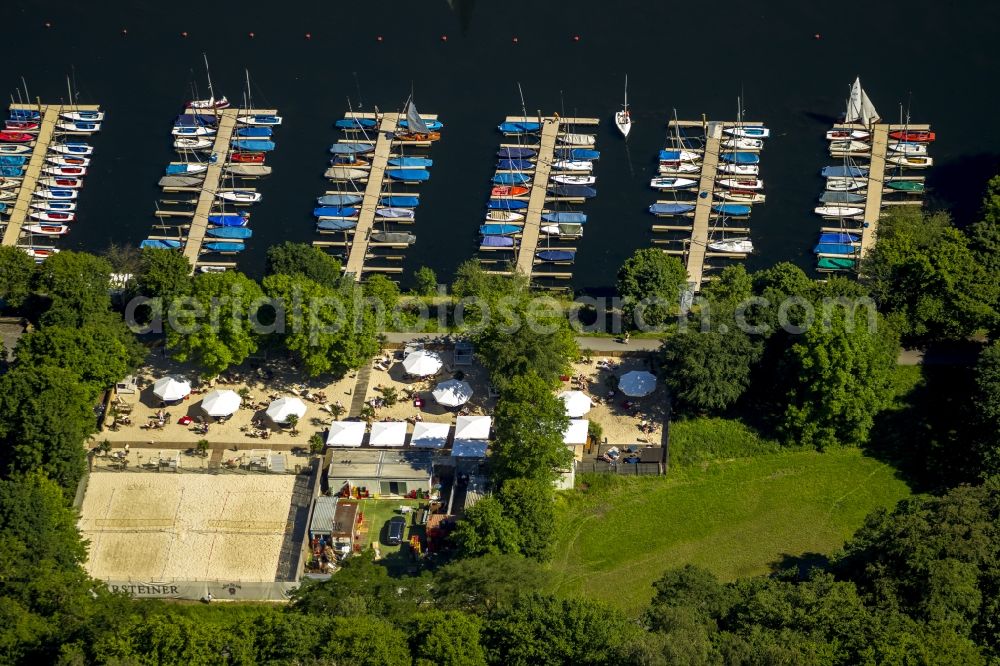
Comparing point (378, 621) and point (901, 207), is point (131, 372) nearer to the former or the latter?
point (378, 621)

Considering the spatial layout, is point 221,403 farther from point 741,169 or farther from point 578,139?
point 741,169

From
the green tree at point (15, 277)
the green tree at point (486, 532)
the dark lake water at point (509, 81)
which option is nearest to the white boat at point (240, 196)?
the dark lake water at point (509, 81)

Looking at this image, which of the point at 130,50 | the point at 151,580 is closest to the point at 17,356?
the point at 151,580

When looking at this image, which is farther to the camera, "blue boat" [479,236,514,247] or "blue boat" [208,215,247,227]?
"blue boat" [208,215,247,227]

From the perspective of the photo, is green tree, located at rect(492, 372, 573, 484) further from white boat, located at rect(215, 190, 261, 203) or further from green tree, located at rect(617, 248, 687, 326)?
white boat, located at rect(215, 190, 261, 203)

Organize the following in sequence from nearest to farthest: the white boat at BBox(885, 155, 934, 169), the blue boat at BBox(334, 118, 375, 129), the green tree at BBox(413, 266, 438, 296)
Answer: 1. the green tree at BBox(413, 266, 438, 296)
2. the white boat at BBox(885, 155, 934, 169)
3. the blue boat at BBox(334, 118, 375, 129)

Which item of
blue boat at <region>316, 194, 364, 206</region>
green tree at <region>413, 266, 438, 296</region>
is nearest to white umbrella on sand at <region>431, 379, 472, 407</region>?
green tree at <region>413, 266, 438, 296</region>

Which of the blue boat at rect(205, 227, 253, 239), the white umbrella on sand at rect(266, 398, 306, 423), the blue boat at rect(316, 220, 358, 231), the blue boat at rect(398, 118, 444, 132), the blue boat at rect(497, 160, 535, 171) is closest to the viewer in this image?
the white umbrella on sand at rect(266, 398, 306, 423)

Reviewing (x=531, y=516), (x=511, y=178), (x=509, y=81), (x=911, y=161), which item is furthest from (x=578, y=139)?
(x=531, y=516)
